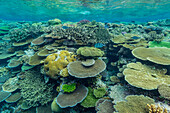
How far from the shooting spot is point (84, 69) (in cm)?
338

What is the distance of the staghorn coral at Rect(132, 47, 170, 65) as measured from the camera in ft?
11.5

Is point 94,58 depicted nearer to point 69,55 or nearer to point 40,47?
point 69,55

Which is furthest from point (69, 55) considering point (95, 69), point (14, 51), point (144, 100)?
point (14, 51)

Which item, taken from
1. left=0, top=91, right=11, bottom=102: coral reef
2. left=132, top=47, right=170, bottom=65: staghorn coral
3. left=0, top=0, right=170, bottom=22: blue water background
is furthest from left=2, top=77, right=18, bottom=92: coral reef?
left=0, top=0, right=170, bottom=22: blue water background

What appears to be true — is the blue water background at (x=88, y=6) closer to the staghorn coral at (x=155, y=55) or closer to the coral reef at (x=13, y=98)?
the staghorn coral at (x=155, y=55)

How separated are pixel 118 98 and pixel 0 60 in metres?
9.18

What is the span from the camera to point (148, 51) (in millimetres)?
4309

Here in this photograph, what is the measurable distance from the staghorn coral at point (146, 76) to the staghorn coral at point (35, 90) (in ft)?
11.7

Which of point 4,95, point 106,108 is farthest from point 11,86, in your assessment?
point 106,108

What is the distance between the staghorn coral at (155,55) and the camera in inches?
138

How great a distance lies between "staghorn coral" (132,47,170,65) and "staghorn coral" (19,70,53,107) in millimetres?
4731

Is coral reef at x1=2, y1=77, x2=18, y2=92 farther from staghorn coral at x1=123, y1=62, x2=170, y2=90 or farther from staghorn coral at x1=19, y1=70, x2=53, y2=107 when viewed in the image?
Answer: staghorn coral at x1=123, y1=62, x2=170, y2=90

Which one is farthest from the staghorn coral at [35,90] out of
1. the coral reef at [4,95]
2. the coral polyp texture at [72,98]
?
the coral polyp texture at [72,98]

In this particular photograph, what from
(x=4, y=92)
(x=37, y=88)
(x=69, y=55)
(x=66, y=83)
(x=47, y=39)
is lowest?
(x=4, y=92)
